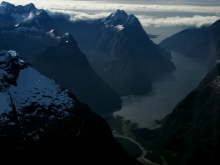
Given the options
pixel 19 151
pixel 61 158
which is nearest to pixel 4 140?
pixel 19 151

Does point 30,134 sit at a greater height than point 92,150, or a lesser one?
greater

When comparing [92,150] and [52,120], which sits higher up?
[52,120]

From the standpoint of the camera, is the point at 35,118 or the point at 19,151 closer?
the point at 19,151

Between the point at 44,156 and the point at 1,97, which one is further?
the point at 1,97

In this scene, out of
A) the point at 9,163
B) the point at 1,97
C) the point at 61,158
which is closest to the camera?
the point at 9,163

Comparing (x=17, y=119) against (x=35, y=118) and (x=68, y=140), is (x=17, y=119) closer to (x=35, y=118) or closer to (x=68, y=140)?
(x=35, y=118)

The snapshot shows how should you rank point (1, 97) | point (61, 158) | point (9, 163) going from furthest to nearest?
point (1, 97) < point (61, 158) < point (9, 163)

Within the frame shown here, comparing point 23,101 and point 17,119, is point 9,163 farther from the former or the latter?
point 23,101

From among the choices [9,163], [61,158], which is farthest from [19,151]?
[61,158]
